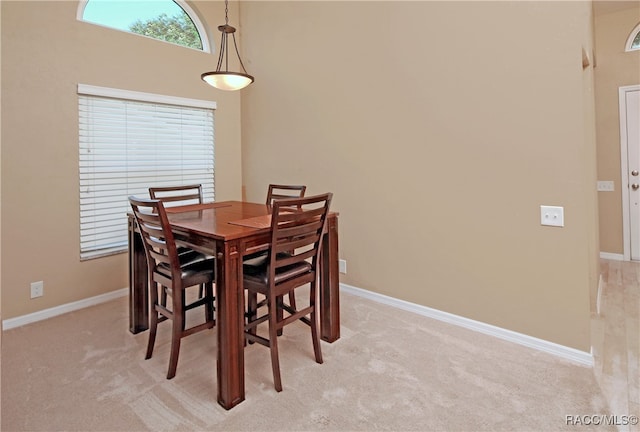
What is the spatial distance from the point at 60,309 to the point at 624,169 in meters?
6.22

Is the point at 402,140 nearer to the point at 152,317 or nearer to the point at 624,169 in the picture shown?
the point at 152,317

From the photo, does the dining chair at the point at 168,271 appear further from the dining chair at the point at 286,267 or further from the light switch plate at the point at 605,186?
the light switch plate at the point at 605,186

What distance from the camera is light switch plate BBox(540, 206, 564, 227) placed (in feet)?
7.46

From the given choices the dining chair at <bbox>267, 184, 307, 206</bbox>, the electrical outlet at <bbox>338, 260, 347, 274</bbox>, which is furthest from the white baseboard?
the dining chair at <bbox>267, 184, 307, 206</bbox>

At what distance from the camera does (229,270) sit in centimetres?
183

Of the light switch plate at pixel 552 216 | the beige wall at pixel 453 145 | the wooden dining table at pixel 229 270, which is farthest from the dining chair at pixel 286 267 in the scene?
the light switch plate at pixel 552 216

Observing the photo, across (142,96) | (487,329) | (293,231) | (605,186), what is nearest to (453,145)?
(487,329)

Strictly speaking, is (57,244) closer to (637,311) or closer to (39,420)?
(39,420)

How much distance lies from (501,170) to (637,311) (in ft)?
5.91

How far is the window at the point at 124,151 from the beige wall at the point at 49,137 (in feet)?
0.31

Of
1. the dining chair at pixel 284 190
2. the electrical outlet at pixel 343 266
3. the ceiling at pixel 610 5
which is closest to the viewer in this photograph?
the dining chair at pixel 284 190

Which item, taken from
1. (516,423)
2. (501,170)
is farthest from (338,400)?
(501,170)

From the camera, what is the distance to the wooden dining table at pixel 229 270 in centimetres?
184

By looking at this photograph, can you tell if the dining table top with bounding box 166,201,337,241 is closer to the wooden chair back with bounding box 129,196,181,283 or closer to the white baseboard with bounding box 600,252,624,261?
the wooden chair back with bounding box 129,196,181,283
